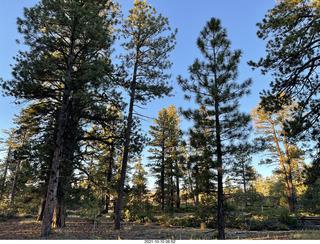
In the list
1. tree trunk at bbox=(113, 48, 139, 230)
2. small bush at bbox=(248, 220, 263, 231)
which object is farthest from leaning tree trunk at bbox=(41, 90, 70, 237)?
small bush at bbox=(248, 220, 263, 231)

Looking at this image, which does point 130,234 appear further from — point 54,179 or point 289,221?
point 289,221

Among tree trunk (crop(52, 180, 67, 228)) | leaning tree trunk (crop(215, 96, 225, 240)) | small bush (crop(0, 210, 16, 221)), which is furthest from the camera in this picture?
small bush (crop(0, 210, 16, 221))

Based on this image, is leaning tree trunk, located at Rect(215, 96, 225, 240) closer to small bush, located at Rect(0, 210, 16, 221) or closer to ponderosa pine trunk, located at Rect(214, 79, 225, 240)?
ponderosa pine trunk, located at Rect(214, 79, 225, 240)

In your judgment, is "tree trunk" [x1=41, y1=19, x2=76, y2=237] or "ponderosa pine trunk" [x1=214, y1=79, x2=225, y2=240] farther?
"tree trunk" [x1=41, y1=19, x2=76, y2=237]

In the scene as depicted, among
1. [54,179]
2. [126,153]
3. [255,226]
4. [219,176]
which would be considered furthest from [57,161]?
[255,226]

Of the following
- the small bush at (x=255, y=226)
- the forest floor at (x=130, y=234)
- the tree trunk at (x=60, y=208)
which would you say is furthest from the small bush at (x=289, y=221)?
the tree trunk at (x=60, y=208)

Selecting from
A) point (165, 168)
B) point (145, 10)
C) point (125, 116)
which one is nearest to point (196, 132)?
point (125, 116)

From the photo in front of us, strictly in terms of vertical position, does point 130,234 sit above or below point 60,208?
below

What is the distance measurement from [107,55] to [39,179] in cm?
983

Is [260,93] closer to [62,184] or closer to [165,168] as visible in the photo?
[62,184]

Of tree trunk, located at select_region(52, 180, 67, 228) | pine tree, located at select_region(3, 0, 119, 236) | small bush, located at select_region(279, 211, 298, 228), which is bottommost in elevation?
small bush, located at select_region(279, 211, 298, 228)

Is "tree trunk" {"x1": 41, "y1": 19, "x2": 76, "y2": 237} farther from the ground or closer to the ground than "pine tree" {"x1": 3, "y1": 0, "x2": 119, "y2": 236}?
closer to the ground

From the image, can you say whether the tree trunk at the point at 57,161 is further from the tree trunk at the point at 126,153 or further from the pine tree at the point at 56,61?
the tree trunk at the point at 126,153

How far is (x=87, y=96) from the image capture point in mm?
8805
